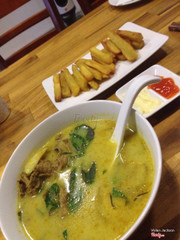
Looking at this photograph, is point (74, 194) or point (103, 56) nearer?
point (74, 194)

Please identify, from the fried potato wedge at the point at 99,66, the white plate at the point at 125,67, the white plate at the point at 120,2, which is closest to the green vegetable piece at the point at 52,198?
the white plate at the point at 125,67

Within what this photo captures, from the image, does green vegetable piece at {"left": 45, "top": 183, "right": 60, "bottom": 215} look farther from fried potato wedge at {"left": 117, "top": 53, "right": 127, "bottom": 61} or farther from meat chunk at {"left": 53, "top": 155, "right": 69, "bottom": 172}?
fried potato wedge at {"left": 117, "top": 53, "right": 127, "bottom": 61}

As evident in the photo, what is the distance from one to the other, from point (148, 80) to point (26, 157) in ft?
1.84

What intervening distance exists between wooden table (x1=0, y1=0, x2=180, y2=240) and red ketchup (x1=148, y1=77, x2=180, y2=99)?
50 millimetres

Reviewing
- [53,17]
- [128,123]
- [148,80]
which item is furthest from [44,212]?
[53,17]

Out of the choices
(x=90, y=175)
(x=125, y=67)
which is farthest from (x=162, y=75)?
(x=90, y=175)

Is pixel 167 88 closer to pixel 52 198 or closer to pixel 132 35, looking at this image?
pixel 132 35

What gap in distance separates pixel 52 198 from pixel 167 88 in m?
0.70

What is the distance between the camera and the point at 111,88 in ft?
4.63

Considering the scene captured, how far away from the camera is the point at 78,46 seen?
1.84m

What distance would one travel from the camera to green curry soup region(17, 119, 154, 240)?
2.52 ft

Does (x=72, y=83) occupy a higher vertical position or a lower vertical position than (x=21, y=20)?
lower

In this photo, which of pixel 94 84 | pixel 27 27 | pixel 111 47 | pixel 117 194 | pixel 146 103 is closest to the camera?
pixel 117 194

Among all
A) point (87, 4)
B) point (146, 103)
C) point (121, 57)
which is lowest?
point (146, 103)
